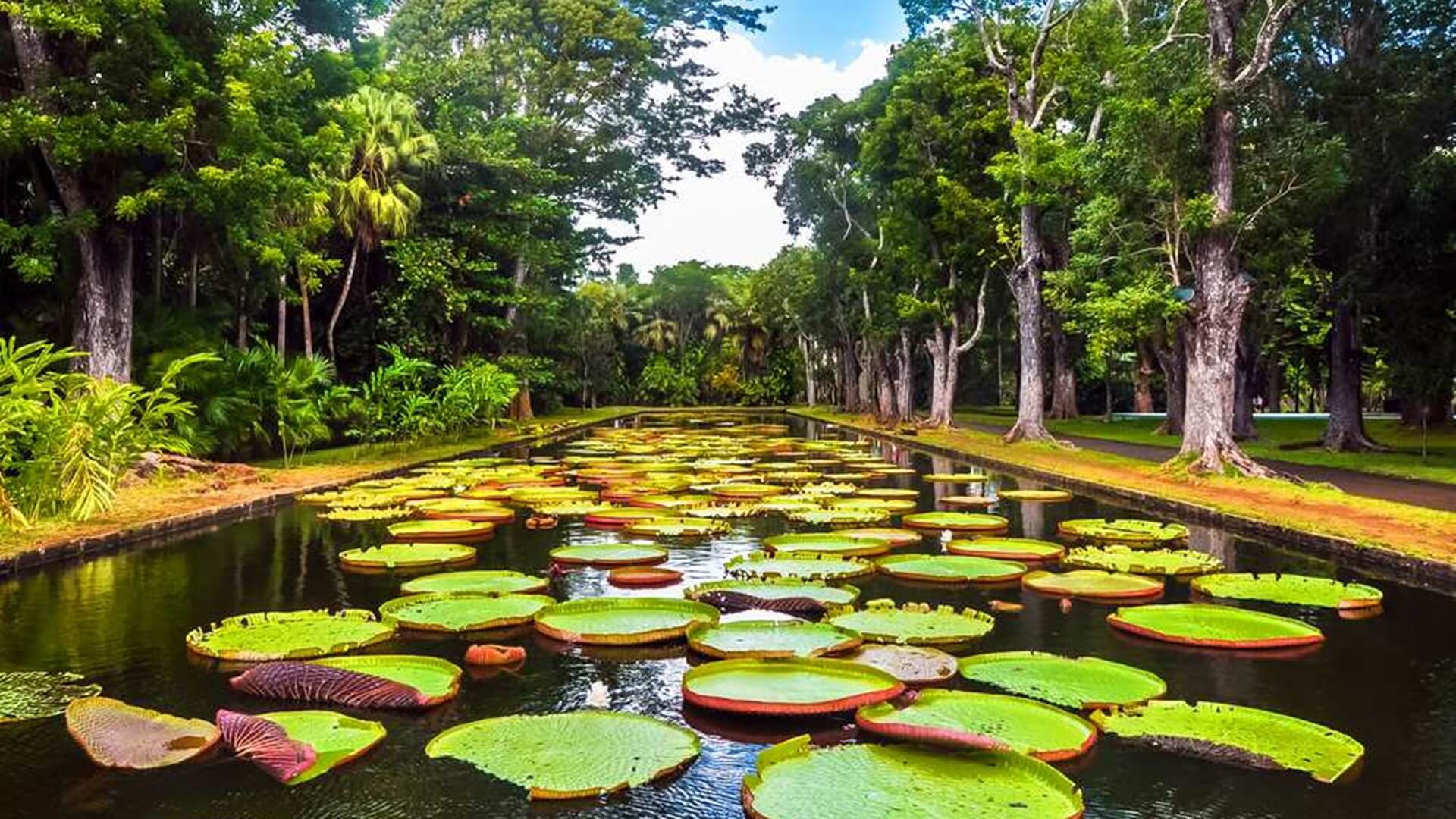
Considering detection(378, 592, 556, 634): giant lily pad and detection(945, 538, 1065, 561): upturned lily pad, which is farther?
detection(945, 538, 1065, 561): upturned lily pad

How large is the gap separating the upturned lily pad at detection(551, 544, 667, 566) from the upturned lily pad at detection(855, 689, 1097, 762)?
13.7ft

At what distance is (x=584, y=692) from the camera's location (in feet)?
15.8

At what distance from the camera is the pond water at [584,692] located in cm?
351

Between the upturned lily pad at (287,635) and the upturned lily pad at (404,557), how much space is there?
1.88m

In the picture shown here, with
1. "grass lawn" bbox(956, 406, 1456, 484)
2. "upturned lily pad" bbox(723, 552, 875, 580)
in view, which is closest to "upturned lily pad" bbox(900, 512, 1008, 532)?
"upturned lily pad" bbox(723, 552, 875, 580)

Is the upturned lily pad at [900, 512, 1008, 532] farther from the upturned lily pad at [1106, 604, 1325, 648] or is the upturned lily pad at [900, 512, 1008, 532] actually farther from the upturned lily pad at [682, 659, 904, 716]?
the upturned lily pad at [682, 659, 904, 716]

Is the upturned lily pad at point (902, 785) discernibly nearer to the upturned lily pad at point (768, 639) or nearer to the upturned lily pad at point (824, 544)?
the upturned lily pad at point (768, 639)

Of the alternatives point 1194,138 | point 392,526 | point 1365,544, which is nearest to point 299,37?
point 392,526

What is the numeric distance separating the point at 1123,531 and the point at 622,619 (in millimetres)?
6061

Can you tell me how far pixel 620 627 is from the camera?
19.4 feet

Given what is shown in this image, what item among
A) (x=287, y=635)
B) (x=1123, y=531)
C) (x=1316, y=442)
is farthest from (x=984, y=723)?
(x=1316, y=442)

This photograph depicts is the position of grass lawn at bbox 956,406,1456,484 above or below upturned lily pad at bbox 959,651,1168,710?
above

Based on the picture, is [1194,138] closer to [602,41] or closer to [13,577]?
[13,577]

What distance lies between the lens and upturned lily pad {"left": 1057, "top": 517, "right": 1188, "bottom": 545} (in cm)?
930
